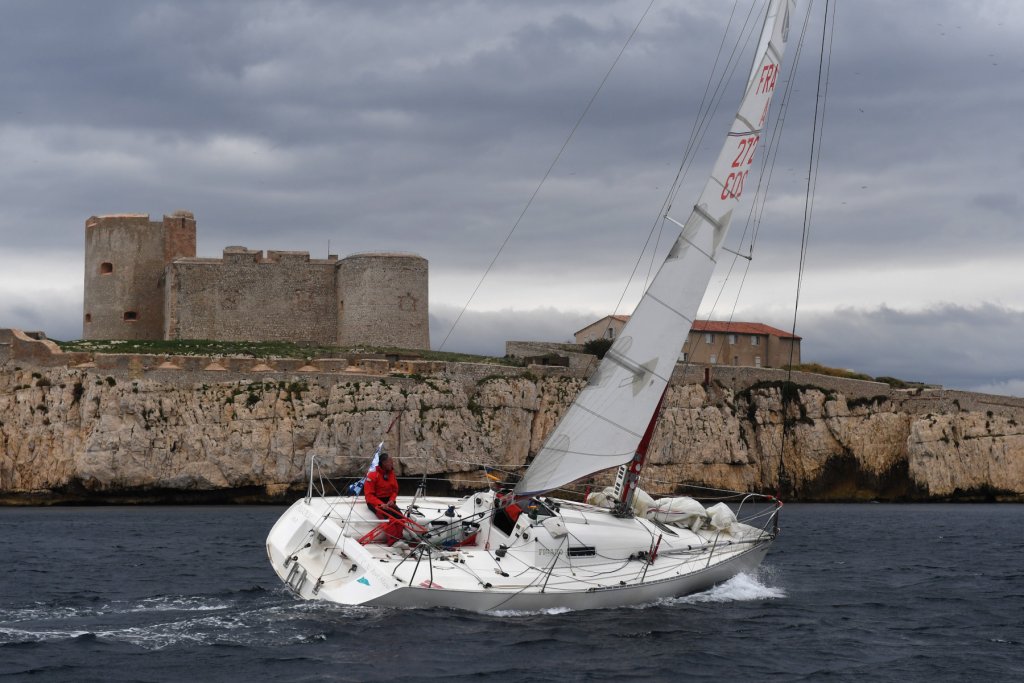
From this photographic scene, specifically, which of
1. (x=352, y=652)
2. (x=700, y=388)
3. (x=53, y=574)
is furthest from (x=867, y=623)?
(x=700, y=388)

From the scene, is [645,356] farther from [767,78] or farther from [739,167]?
[767,78]

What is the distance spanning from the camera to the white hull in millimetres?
21000

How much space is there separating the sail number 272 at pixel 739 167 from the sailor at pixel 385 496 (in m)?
8.03

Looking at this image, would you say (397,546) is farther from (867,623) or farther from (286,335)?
(286,335)

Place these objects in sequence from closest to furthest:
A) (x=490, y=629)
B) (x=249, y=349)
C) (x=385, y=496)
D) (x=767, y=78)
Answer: (x=490, y=629) → (x=385, y=496) → (x=767, y=78) → (x=249, y=349)

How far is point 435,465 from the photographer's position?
56.2 metres

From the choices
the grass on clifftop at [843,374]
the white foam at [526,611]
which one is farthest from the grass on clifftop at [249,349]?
the white foam at [526,611]

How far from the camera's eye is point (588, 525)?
75.6ft

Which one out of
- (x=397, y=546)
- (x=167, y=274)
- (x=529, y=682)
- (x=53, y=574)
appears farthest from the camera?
(x=167, y=274)

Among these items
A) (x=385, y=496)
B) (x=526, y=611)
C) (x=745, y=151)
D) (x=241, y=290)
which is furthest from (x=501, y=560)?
(x=241, y=290)

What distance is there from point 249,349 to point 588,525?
45.1 metres

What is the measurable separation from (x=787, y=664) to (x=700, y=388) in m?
44.7

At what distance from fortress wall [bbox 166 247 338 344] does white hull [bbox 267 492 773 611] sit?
147 feet

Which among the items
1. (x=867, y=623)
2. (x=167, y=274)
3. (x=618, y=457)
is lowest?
(x=867, y=623)
